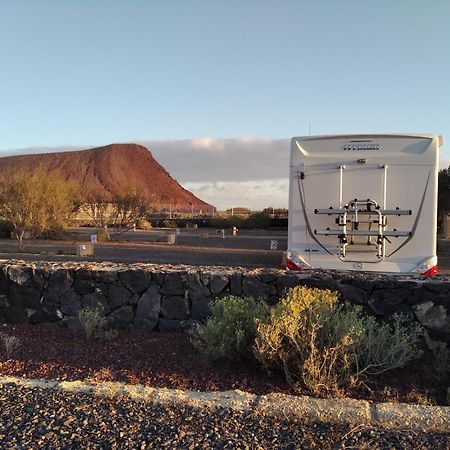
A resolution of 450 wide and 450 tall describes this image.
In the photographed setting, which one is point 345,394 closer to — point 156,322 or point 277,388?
point 277,388

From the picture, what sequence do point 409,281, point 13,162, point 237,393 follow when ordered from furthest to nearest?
point 13,162, point 409,281, point 237,393

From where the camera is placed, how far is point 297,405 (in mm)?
4184

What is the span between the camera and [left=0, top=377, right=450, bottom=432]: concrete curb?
3953mm

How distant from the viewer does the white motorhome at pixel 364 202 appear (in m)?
8.10

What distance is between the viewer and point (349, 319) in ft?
16.3

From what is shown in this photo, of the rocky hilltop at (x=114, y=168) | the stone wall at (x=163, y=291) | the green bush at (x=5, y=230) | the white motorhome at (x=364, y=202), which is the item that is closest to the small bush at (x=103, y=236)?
the green bush at (x=5, y=230)

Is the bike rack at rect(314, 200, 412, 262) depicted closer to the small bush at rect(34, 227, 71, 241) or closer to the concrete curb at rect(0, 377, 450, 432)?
the concrete curb at rect(0, 377, 450, 432)

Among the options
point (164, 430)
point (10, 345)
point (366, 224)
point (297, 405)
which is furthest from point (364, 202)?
point (164, 430)

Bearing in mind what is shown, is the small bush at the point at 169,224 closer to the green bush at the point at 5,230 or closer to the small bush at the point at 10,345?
the green bush at the point at 5,230

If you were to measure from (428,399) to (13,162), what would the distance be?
140266 mm

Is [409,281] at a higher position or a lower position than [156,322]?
higher

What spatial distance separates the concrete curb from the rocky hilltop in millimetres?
128103

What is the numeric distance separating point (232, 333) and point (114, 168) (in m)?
141

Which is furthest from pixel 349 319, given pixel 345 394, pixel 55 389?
pixel 55 389
